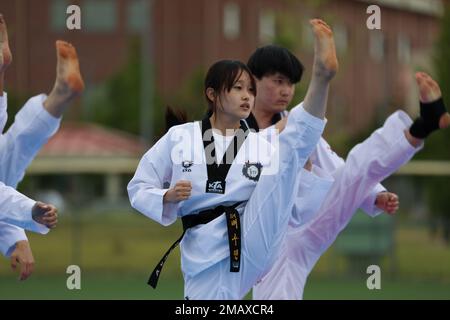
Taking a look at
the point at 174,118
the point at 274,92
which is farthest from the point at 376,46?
the point at 174,118

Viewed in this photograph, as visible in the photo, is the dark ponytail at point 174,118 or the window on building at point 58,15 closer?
the dark ponytail at point 174,118

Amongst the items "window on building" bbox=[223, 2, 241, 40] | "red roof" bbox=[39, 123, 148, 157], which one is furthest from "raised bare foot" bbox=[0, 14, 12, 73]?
"window on building" bbox=[223, 2, 241, 40]

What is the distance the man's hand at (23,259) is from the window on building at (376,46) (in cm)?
4725

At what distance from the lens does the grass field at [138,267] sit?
14.2 meters

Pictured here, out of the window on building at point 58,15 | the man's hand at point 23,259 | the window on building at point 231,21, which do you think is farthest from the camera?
the window on building at point 231,21

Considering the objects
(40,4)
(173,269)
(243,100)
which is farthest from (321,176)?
(40,4)

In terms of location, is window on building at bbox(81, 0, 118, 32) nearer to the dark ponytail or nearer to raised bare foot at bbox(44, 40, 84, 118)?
the dark ponytail

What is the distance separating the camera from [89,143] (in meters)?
32.7

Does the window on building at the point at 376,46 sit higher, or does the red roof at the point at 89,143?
the window on building at the point at 376,46

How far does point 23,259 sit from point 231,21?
4127 cm

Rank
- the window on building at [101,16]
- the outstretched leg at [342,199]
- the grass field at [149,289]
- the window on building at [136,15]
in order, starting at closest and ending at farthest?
the outstretched leg at [342,199], the grass field at [149,289], the window on building at [136,15], the window on building at [101,16]

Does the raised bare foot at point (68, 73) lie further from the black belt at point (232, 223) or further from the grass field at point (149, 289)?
the grass field at point (149, 289)


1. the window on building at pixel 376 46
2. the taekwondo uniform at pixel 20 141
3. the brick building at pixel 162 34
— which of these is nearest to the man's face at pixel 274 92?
the taekwondo uniform at pixel 20 141

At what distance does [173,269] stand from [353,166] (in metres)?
9.98
